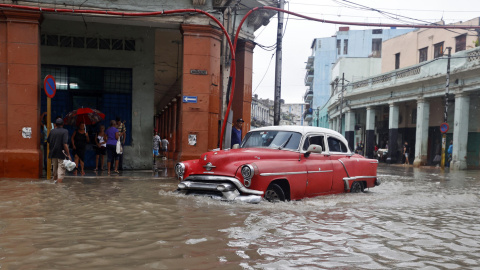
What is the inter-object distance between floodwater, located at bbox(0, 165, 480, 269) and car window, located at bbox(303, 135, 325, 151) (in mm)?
1021

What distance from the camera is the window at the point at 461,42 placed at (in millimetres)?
27870

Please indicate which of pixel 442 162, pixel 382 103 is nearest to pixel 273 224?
pixel 442 162

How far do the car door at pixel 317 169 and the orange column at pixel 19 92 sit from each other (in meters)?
7.41

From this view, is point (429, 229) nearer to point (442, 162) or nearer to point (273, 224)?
point (273, 224)

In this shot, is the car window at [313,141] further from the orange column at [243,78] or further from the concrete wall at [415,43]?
the concrete wall at [415,43]

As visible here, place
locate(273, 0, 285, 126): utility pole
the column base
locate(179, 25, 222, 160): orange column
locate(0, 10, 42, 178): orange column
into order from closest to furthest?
1. the column base
2. locate(0, 10, 42, 178): orange column
3. locate(179, 25, 222, 160): orange column
4. locate(273, 0, 285, 126): utility pole

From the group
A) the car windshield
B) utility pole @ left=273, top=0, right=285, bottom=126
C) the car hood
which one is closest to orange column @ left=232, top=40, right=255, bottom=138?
utility pole @ left=273, top=0, right=285, bottom=126

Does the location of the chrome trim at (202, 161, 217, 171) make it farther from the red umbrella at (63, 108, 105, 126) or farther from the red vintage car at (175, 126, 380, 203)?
the red umbrella at (63, 108, 105, 126)

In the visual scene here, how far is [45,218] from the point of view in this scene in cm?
545

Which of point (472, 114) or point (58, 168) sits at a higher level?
point (472, 114)

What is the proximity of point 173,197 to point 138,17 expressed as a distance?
6506 mm

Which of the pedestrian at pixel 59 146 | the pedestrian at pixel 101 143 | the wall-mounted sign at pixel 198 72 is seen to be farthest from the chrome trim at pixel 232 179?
the pedestrian at pixel 101 143

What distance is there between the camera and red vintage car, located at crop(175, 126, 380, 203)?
21.3ft

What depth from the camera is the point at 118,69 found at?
1416 cm
